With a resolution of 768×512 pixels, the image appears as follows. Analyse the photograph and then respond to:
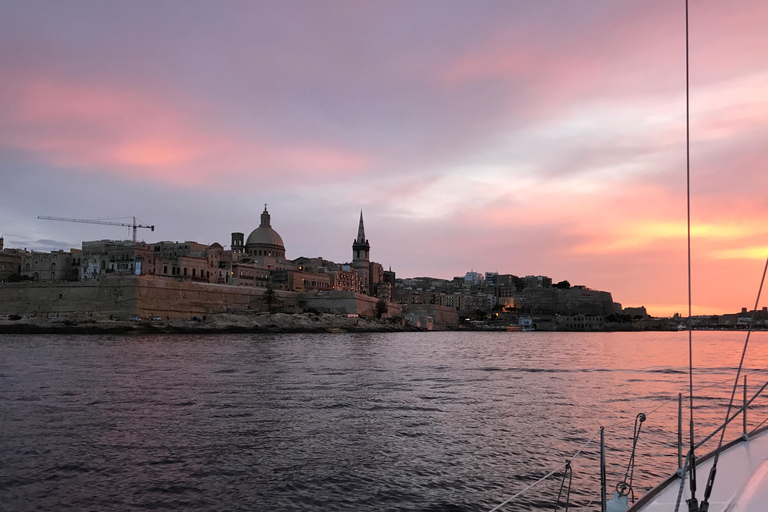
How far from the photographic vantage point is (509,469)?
9.23 metres

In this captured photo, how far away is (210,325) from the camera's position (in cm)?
6769

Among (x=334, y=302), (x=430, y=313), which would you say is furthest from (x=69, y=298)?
(x=430, y=313)

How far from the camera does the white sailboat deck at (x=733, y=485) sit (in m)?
3.94

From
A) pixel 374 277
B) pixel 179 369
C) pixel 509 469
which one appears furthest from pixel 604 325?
pixel 509 469

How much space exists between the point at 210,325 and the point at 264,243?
49316 mm

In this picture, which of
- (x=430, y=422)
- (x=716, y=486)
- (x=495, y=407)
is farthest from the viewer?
(x=495, y=407)

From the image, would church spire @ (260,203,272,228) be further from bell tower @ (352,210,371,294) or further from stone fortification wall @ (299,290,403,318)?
stone fortification wall @ (299,290,403,318)

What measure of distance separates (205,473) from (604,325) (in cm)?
14915

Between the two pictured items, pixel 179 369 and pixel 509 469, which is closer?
pixel 509 469

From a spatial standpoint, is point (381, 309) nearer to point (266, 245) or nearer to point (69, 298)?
point (266, 245)

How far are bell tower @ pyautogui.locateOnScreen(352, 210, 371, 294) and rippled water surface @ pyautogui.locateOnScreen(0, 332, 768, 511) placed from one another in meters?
116

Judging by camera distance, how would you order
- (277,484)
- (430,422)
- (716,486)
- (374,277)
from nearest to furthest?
(716,486) < (277,484) < (430,422) < (374,277)

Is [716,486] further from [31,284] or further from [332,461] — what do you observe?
[31,284]

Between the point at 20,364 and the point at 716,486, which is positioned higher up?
the point at 716,486
